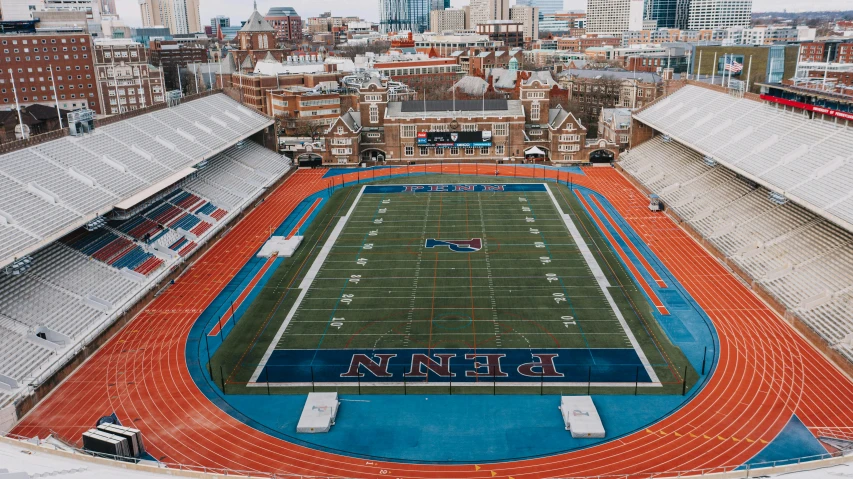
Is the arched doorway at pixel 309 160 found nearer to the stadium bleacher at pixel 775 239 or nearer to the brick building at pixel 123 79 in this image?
the stadium bleacher at pixel 775 239

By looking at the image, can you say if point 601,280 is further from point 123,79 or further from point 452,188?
point 123,79

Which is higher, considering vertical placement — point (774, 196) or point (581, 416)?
point (774, 196)

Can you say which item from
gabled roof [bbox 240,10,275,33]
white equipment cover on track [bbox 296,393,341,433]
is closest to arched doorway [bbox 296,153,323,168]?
white equipment cover on track [bbox 296,393,341,433]

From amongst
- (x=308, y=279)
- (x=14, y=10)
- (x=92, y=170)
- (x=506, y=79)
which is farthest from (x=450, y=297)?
(x=14, y=10)

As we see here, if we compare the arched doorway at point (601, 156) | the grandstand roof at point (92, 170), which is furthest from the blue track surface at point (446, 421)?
the arched doorway at point (601, 156)

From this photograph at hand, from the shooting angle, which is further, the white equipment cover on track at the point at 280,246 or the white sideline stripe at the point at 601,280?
the white equipment cover on track at the point at 280,246

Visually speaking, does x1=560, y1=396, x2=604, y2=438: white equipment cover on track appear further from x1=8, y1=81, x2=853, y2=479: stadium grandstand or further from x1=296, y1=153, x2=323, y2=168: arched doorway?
x1=296, y1=153, x2=323, y2=168: arched doorway

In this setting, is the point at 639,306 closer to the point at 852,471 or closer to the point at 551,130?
the point at 852,471
